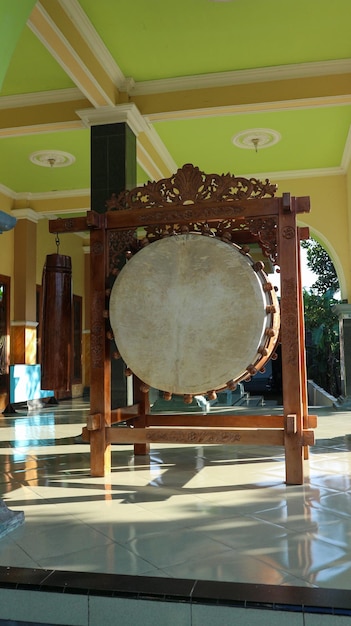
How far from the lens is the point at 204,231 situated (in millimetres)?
3920

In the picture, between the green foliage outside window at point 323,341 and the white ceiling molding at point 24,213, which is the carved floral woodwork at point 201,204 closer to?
the white ceiling molding at point 24,213

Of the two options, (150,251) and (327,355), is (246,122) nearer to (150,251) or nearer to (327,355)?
(150,251)

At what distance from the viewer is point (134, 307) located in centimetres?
382

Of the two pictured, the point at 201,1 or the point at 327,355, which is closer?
the point at 201,1

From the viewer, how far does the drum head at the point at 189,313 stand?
3.64 meters

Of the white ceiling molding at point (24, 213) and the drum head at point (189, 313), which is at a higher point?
the white ceiling molding at point (24, 213)

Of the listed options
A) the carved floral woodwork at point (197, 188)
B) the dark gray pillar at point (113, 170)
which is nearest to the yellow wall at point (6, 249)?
the dark gray pillar at point (113, 170)

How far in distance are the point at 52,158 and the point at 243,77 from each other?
3.26m

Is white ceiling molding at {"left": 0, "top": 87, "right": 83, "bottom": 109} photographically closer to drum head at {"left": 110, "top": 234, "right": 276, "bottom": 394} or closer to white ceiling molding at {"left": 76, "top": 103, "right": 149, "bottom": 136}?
white ceiling molding at {"left": 76, "top": 103, "right": 149, "bottom": 136}

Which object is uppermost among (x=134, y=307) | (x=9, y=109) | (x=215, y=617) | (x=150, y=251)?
(x=9, y=109)

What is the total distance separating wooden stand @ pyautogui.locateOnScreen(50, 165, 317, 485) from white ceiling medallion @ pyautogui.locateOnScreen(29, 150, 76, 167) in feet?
13.2

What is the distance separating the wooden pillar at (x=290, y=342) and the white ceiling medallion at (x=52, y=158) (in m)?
4.84

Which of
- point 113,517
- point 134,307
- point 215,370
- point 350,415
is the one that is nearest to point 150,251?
point 134,307

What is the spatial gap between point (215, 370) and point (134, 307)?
0.66 meters
